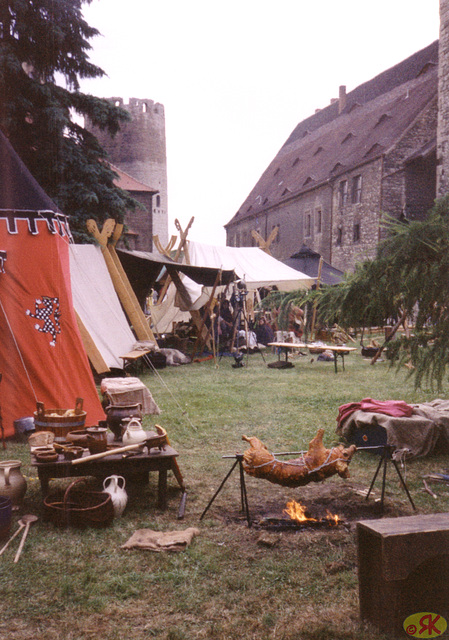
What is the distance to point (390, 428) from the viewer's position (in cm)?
527

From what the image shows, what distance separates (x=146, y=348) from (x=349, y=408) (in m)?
4.66

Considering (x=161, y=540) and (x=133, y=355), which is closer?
(x=161, y=540)

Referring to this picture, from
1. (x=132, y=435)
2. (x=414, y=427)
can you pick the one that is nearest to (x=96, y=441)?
(x=132, y=435)

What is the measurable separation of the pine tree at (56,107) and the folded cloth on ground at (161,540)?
9000 mm

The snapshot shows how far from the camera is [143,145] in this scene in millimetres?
37688

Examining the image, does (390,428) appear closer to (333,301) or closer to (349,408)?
(349,408)

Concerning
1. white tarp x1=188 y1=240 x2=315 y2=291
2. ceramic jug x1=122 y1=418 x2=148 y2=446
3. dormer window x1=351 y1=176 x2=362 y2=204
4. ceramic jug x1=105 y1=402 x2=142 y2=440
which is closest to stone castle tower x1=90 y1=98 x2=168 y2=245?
dormer window x1=351 y1=176 x2=362 y2=204

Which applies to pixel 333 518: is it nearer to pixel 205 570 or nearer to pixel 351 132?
pixel 205 570

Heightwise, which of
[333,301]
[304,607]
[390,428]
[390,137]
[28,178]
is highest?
[390,137]

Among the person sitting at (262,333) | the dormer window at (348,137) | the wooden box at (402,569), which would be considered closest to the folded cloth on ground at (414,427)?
the wooden box at (402,569)

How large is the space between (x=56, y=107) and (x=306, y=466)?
421 inches

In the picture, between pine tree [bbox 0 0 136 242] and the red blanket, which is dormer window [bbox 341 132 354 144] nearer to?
pine tree [bbox 0 0 136 242]

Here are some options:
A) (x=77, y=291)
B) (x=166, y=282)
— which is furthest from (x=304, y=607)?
(x=166, y=282)

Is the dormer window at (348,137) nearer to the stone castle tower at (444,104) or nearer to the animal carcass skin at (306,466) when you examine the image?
the stone castle tower at (444,104)
